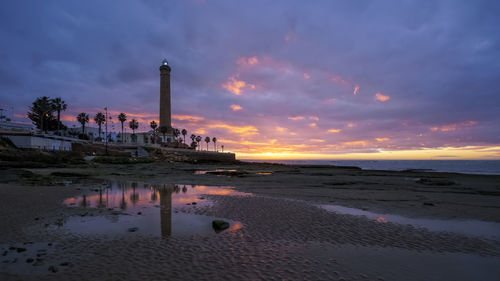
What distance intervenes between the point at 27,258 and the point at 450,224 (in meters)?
17.8

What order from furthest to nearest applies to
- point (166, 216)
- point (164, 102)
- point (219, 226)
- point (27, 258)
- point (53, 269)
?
point (164, 102), point (166, 216), point (219, 226), point (27, 258), point (53, 269)

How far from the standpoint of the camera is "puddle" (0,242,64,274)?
6.47 meters

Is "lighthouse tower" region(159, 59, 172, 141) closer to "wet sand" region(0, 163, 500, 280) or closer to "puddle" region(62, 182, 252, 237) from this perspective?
"puddle" region(62, 182, 252, 237)

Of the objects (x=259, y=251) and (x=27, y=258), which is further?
(x=259, y=251)

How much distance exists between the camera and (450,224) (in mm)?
12523

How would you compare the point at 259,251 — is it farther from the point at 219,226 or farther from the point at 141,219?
the point at 141,219

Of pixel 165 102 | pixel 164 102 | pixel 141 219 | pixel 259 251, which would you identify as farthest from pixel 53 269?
pixel 164 102

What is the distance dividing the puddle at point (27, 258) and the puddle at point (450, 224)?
13.8 meters

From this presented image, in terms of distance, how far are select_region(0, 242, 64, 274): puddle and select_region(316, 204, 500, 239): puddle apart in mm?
13845

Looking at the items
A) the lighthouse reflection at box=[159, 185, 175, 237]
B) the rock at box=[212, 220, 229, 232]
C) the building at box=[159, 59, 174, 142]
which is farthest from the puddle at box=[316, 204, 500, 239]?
the building at box=[159, 59, 174, 142]

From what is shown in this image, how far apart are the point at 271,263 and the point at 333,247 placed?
2927mm

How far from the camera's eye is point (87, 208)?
1397cm

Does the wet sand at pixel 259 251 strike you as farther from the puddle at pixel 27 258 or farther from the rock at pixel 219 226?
the rock at pixel 219 226

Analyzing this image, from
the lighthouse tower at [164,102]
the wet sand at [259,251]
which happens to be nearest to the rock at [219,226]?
the wet sand at [259,251]
